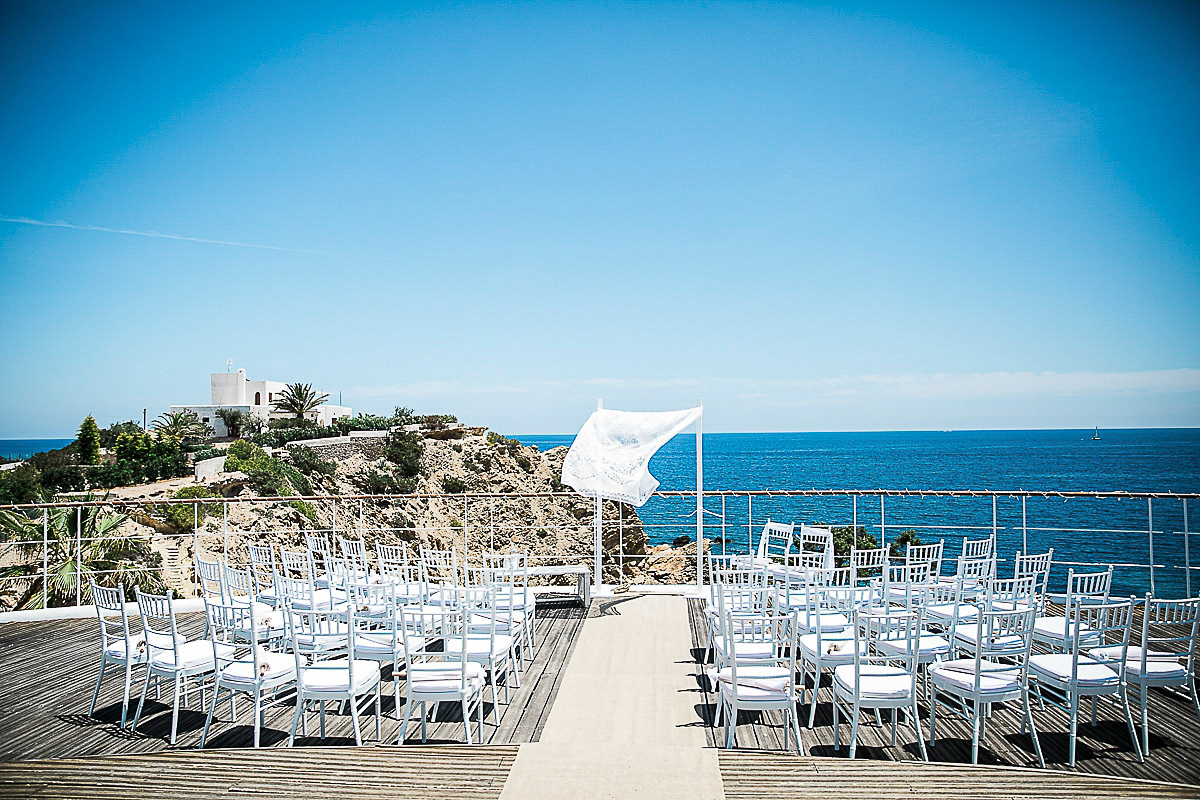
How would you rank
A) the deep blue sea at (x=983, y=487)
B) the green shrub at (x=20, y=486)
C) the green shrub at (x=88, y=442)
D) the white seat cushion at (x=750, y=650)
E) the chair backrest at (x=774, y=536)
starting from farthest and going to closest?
1. the green shrub at (x=88, y=442)
2. the deep blue sea at (x=983, y=487)
3. the green shrub at (x=20, y=486)
4. the chair backrest at (x=774, y=536)
5. the white seat cushion at (x=750, y=650)

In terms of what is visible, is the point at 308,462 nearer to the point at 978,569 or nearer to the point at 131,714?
the point at 131,714

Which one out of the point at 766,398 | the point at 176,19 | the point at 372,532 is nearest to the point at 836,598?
the point at 176,19

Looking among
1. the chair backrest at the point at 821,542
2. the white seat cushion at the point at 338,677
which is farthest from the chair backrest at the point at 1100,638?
the white seat cushion at the point at 338,677

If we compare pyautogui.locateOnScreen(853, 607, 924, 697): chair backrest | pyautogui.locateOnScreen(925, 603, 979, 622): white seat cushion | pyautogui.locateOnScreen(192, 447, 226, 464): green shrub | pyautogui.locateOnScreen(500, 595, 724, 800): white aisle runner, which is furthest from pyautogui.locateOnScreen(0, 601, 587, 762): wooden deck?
pyautogui.locateOnScreen(192, 447, 226, 464): green shrub

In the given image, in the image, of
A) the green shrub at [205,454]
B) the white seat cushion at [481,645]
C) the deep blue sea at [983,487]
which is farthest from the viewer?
the green shrub at [205,454]

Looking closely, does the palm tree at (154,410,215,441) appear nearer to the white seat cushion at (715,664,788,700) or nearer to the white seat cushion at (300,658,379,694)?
the white seat cushion at (300,658,379,694)

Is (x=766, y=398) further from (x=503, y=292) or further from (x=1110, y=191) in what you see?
(x=1110, y=191)

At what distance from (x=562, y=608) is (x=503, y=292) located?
21.1 m

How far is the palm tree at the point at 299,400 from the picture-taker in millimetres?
48719

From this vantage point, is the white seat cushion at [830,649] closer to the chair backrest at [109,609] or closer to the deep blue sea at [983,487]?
the chair backrest at [109,609]

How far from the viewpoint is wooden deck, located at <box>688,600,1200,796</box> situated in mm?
3969

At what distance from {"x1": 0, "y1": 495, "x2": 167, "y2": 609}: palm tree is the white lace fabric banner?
17.3ft

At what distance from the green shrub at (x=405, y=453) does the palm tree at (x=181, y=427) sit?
1038 cm

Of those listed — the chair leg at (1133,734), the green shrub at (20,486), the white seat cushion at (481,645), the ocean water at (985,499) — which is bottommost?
the ocean water at (985,499)
